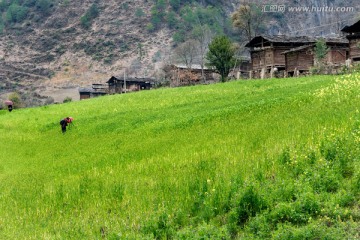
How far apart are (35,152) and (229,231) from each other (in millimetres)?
14666

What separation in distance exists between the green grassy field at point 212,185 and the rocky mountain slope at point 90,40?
107590 millimetres

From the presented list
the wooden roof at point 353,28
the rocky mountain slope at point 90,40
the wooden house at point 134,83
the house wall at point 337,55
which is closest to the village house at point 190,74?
the wooden house at point 134,83

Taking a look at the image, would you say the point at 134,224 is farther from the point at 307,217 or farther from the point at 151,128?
the point at 151,128

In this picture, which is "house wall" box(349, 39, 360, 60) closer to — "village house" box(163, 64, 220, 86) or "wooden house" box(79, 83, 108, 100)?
"village house" box(163, 64, 220, 86)

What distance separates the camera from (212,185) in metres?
7.91

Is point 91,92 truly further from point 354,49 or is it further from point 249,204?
point 249,204

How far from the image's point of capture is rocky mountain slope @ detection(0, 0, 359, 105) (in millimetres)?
134250

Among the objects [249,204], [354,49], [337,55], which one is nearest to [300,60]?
[337,55]

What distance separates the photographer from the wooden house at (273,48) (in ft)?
192

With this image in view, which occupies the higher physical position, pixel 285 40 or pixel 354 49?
pixel 285 40

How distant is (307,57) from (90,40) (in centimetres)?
10929

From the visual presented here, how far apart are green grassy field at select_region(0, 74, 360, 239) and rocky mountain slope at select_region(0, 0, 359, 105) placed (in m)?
108

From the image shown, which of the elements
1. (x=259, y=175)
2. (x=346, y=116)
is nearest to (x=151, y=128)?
(x=346, y=116)

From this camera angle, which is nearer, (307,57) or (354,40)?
(354,40)
